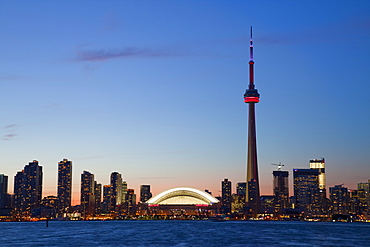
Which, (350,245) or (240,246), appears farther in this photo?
(350,245)

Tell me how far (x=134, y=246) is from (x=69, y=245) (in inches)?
522

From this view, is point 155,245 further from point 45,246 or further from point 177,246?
point 45,246

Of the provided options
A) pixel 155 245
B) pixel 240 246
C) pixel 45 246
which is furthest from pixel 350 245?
pixel 45 246

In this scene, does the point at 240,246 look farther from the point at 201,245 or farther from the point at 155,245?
the point at 155,245

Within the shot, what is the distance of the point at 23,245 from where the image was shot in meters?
95.7

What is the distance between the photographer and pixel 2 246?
93.2m

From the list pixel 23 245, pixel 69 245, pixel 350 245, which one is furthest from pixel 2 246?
pixel 350 245

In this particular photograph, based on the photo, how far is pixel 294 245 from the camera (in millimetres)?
95688

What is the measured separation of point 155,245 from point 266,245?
2059cm

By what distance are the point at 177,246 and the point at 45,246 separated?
79.9 ft

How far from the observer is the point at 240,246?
90938mm

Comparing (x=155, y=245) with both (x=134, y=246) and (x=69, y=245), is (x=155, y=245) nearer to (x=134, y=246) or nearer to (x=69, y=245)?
(x=134, y=246)

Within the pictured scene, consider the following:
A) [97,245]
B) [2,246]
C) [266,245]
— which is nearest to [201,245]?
A: [266,245]

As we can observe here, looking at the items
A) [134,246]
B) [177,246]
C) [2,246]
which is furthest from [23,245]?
[177,246]
